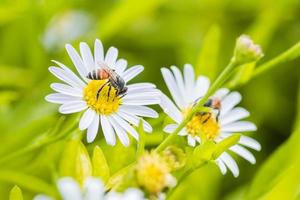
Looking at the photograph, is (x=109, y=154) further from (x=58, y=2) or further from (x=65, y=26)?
(x=65, y=26)

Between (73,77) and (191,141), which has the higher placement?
(73,77)

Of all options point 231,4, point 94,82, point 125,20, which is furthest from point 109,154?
point 231,4

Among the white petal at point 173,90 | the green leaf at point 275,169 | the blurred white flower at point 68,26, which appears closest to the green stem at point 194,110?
the white petal at point 173,90

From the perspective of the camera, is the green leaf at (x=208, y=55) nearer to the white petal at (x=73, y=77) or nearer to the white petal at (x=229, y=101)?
the white petal at (x=229, y=101)

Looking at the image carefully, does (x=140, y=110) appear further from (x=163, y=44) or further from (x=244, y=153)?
(x=163, y=44)

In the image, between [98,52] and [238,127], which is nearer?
[98,52]

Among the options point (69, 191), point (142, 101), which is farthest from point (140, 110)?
point (69, 191)

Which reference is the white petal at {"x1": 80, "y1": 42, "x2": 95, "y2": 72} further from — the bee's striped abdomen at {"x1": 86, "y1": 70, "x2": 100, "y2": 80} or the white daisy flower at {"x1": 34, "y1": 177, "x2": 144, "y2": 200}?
the white daisy flower at {"x1": 34, "y1": 177, "x2": 144, "y2": 200}

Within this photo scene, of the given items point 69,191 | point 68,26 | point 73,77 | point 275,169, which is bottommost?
point 275,169

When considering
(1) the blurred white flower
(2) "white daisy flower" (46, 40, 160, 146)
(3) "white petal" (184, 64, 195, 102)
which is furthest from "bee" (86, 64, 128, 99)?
(1) the blurred white flower
